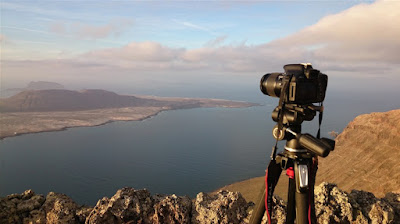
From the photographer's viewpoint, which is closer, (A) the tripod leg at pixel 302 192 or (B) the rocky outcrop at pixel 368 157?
(A) the tripod leg at pixel 302 192

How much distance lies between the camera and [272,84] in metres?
3.57

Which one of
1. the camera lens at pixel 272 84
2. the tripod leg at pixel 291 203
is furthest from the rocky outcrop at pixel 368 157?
the camera lens at pixel 272 84

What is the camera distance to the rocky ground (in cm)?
572

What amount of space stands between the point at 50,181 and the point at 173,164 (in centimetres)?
3556

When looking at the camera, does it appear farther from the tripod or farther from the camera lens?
the tripod

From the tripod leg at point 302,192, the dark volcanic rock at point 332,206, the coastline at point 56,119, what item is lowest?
the coastline at point 56,119

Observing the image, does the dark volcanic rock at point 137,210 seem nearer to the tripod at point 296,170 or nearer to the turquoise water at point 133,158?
the tripod at point 296,170

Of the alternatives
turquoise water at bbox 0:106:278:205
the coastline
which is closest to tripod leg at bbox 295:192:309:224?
turquoise water at bbox 0:106:278:205

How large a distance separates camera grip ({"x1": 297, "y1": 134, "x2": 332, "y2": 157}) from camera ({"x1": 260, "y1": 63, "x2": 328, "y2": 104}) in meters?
0.46

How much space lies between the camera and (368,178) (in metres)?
61.5

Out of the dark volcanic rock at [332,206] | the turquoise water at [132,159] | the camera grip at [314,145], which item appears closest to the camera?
the camera grip at [314,145]

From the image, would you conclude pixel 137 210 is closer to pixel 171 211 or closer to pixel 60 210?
pixel 171 211

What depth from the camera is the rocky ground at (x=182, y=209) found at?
5.72 m

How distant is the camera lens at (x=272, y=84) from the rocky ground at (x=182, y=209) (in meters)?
3.30
